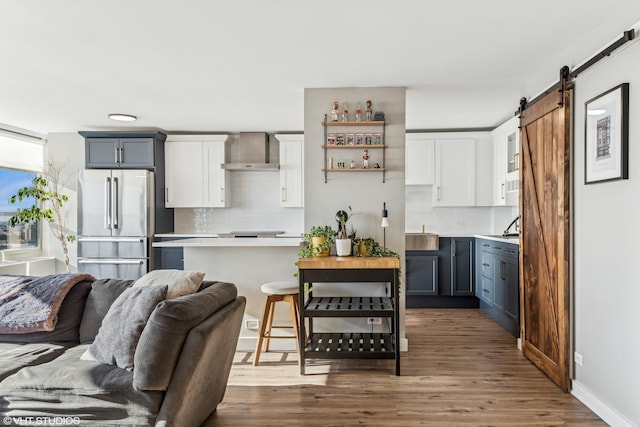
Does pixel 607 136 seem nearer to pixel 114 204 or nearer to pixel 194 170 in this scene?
pixel 194 170

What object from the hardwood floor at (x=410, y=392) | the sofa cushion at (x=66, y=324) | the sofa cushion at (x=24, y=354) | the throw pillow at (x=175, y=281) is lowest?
the hardwood floor at (x=410, y=392)

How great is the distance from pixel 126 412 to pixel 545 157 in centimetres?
327

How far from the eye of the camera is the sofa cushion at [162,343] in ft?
6.70

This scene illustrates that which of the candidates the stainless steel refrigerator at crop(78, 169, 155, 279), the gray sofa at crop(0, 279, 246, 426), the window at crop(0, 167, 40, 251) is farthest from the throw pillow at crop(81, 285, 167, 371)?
the window at crop(0, 167, 40, 251)

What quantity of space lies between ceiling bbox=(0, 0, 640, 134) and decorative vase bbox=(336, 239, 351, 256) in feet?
4.27

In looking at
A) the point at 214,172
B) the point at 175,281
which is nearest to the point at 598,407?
the point at 175,281

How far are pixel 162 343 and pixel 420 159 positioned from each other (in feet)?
15.2

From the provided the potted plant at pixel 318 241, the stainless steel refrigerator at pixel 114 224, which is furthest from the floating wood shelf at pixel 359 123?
the stainless steel refrigerator at pixel 114 224

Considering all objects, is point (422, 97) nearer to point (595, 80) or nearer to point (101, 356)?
point (595, 80)

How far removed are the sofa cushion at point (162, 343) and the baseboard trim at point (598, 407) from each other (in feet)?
8.02

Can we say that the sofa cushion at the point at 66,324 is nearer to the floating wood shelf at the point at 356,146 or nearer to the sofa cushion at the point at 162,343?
the sofa cushion at the point at 162,343

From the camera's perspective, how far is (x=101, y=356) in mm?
2318

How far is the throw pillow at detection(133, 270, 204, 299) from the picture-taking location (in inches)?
102

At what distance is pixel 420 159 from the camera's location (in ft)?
19.5
